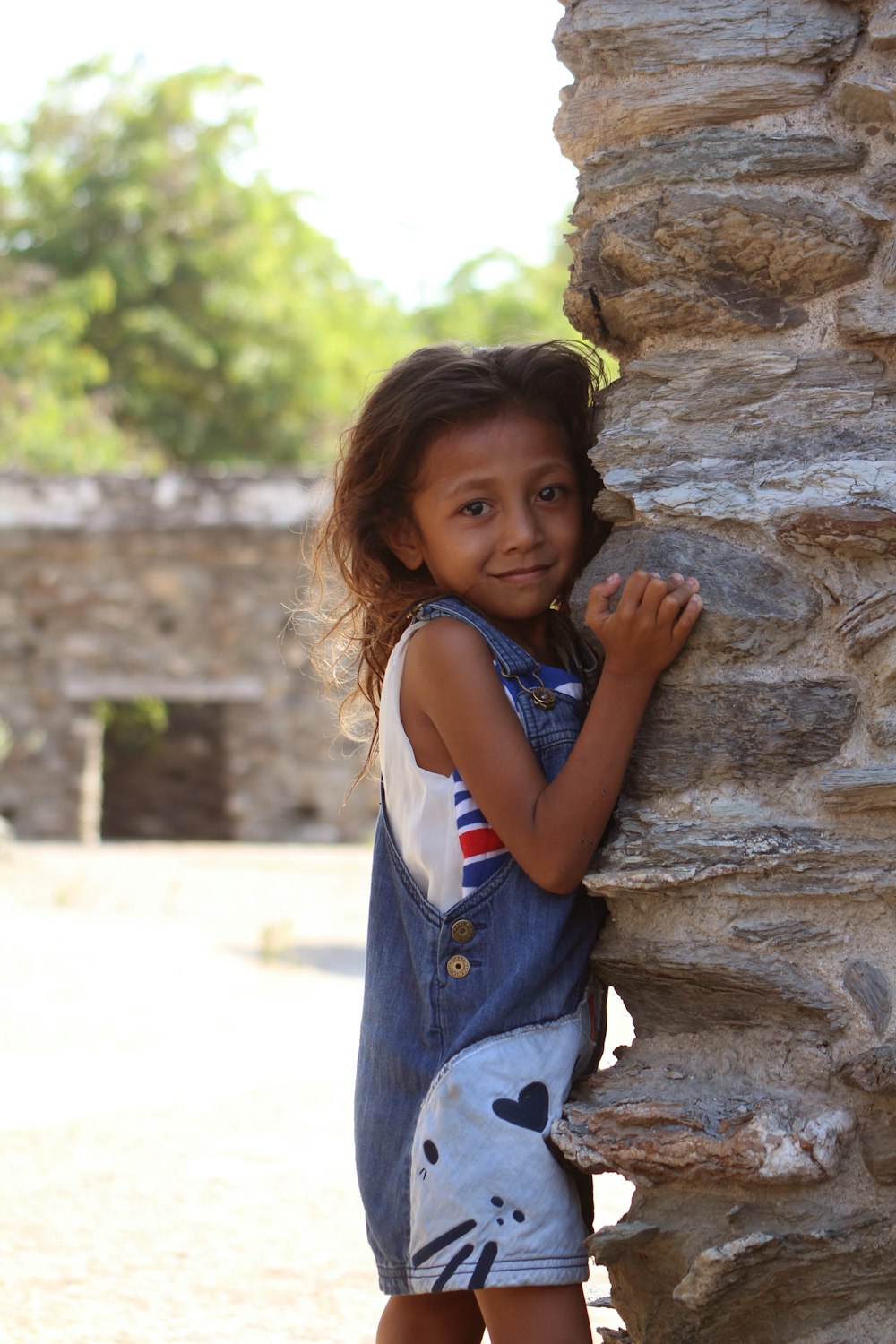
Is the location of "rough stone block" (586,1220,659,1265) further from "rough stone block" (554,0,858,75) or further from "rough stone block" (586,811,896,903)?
"rough stone block" (554,0,858,75)

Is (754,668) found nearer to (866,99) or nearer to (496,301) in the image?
(866,99)

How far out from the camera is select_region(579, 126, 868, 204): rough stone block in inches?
71.8

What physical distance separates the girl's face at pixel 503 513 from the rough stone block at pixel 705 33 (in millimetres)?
485

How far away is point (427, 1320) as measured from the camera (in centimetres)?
193

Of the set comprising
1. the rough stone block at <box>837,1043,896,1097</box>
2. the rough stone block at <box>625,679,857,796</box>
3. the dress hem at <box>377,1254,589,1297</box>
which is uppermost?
the rough stone block at <box>625,679,857,796</box>

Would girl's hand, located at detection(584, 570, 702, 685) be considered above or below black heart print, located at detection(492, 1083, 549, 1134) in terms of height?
above

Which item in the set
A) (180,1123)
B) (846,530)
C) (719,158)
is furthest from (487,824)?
(180,1123)

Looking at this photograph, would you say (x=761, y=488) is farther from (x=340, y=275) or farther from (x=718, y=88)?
(x=340, y=275)

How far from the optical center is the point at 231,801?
11.1 meters

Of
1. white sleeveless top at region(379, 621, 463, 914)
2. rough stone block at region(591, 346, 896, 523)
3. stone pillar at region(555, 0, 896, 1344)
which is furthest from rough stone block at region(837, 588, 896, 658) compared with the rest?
white sleeveless top at region(379, 621, 463, 914)

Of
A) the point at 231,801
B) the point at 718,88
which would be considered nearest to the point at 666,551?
the point at 718,88

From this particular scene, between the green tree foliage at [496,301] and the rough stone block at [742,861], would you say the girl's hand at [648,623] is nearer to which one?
the rough stone block at [742,861]

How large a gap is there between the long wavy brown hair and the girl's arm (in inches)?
10.4

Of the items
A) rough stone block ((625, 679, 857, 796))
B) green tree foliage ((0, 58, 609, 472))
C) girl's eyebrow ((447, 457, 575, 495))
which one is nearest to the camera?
rough stone block ((625, 679, 857, 796))
